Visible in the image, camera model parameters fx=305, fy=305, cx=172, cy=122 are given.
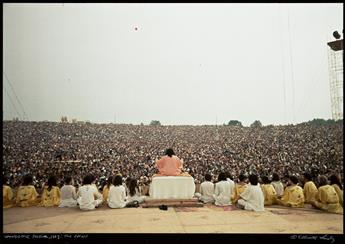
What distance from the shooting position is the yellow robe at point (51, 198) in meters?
5.81

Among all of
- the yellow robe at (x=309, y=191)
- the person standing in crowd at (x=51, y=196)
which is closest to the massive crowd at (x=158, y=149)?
the person standing in crowd at (x=51, y=196)

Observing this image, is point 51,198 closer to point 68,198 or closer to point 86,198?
point 68,198

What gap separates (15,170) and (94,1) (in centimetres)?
553

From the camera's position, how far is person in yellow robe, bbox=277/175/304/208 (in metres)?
5.57

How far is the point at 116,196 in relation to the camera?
551cm

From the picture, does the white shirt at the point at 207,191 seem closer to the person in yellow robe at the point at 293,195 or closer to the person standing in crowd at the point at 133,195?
the person standing in crowd at the point at 133,195

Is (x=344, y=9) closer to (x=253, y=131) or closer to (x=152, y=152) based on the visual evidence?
(x=152, y=152)

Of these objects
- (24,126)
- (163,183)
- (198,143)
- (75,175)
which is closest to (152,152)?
(198,143)

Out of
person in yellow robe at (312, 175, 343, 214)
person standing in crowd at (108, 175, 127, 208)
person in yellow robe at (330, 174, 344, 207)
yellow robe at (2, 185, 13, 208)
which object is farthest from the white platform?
yellow robe at (2, 185, 13, 208)

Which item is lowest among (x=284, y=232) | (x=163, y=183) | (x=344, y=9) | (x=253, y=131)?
(x=284, y=232)

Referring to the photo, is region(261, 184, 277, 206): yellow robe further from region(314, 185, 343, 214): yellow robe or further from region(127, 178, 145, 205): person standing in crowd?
region(127, 178, 145, 205): person standing in crowd

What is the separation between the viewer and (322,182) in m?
5.22

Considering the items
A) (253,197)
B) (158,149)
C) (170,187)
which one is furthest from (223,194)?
(158,149)

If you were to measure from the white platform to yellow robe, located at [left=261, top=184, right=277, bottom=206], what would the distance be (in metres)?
1.46
